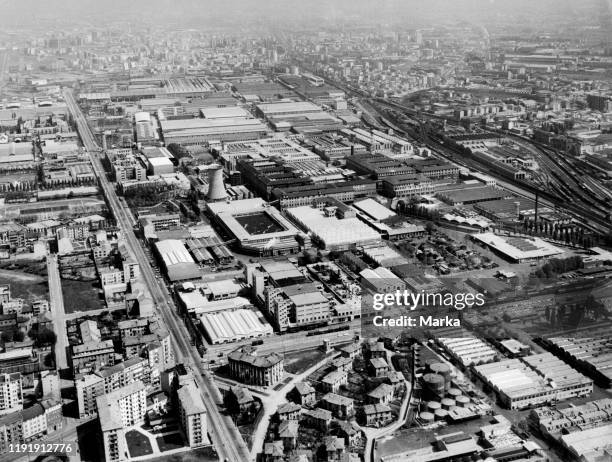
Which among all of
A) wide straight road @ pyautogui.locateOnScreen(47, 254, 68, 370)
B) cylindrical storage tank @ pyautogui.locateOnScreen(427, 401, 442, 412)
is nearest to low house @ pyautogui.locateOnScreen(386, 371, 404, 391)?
cylindrical storage tank @ pyautogui.locateOnScreen(427, 401, 442, 412)

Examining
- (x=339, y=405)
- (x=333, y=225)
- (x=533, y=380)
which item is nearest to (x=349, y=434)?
(x=339, y=405)

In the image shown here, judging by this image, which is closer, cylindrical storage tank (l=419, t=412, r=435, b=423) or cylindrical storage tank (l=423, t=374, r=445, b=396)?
cylindrical storage tank (l=419, t=412, r=435, b=423)

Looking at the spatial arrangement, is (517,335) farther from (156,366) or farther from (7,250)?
(7,250)

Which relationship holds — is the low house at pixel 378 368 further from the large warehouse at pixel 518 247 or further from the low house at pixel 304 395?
the large warehouse at pixel 518 247

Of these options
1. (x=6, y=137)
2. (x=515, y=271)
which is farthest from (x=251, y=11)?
(x=515, y=271)

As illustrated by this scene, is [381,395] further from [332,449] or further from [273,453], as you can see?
[273,453]

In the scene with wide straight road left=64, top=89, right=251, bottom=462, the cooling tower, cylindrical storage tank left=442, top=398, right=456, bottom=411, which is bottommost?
wide straight road left=64, top=89, right=251, bottom=462

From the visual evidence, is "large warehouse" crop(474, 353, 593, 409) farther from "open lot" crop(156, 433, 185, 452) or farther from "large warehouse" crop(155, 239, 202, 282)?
"large warehouse" crop(155, 239, 202, 282)
